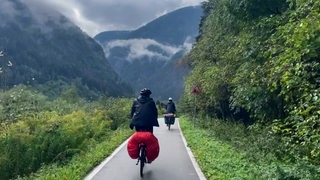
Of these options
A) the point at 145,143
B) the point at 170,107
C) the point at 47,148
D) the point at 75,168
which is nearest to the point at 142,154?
the point at 145,143

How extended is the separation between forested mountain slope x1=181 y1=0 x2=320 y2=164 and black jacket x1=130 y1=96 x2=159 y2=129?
3.15 metres

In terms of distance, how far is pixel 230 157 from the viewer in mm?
12125

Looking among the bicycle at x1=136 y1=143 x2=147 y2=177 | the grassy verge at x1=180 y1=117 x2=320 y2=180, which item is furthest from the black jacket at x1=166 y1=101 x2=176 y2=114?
the bicycle at x1=136 y1=143 x2=147 y2=177

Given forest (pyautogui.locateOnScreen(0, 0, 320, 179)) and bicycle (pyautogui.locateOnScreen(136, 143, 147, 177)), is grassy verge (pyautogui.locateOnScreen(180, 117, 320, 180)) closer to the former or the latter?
forest (pyautogui.locateOnScreen(0, 0, 320, 179))

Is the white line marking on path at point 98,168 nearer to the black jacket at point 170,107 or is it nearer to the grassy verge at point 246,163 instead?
the grassy verge at point 246,163

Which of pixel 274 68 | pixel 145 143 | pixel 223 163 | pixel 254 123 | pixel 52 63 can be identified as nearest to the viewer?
pixel 145 143

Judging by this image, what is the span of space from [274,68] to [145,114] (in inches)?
157

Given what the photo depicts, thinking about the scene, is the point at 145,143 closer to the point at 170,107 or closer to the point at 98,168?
the point at 98,168

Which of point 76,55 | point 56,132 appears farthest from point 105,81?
point 56,132

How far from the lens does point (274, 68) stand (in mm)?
11109

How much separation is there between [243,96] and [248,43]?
7.33 ft

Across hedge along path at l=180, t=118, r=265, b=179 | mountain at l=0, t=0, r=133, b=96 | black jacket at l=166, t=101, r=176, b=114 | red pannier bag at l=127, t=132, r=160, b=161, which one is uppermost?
mountain at l=0, t=0, r=133, b=96

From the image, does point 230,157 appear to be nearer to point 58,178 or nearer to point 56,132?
point 58,178

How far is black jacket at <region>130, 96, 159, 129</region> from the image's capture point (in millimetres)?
10250
